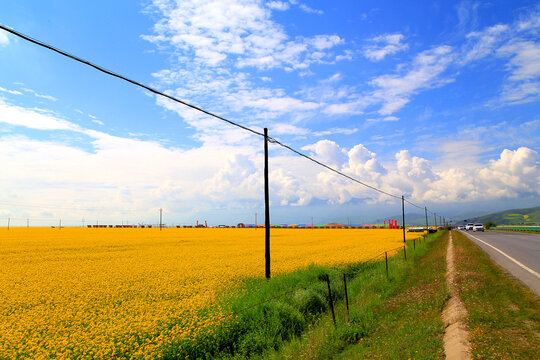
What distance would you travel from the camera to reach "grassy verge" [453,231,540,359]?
637cm

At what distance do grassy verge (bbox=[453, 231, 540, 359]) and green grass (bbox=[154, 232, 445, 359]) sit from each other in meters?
0.94

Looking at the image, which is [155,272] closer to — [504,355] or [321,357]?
[321,357]

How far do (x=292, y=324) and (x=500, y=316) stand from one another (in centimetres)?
565

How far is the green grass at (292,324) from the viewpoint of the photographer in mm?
7875

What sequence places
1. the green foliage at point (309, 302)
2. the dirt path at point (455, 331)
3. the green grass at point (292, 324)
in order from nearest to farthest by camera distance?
the dirt path at point (455, 331) < the green grass at point (292, 324) < the green foliage at point (309, 302)

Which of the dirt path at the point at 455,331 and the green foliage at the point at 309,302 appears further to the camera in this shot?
the green foliage at the point at 309,302

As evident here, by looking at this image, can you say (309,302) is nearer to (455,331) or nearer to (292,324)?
(292,324)

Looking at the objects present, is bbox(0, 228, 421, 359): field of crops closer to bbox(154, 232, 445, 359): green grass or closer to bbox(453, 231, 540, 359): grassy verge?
bbox(154, 232, 445, 359): green grass

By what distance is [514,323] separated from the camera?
793cm

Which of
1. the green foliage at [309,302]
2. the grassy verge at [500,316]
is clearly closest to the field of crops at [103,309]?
the green foliage at [309,302]

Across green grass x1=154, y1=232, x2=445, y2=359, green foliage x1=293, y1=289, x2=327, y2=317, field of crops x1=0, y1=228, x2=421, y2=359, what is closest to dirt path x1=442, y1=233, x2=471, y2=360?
green grass x1=154, y1=232, x2=445, y2=359

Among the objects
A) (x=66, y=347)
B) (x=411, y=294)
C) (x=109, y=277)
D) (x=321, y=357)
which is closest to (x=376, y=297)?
(x=411, y=294)

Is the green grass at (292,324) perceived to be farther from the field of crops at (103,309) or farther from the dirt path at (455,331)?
the field of crops at (103,309)

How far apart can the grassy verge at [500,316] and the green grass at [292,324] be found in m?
0.94
